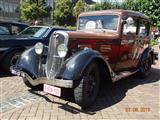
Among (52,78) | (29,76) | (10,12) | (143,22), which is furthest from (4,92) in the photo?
(10,12)

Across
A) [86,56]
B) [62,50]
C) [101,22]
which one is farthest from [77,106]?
[101,22]

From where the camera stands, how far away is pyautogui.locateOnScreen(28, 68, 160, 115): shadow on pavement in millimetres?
5367

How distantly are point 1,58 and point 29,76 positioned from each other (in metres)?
2.69

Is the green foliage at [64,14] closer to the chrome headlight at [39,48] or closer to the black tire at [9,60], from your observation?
the black tire at [9,60]

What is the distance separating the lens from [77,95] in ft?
16.8

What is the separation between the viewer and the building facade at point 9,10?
146 feet

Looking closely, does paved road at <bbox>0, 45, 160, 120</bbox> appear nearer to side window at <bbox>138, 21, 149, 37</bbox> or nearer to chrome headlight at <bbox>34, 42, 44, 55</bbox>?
chrome headlight at <bbox>34, 42, 44, 55</bbox>

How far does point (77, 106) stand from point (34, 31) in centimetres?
466

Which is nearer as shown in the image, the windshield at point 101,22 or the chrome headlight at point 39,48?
the chrome headlight at point 39,48

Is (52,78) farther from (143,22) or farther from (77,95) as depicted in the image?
(143,22)

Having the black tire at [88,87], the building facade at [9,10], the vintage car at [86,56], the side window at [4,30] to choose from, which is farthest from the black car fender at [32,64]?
the building facade at [9,10]

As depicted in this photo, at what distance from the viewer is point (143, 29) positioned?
8.34 meters

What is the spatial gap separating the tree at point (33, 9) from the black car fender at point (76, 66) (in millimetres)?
30973
